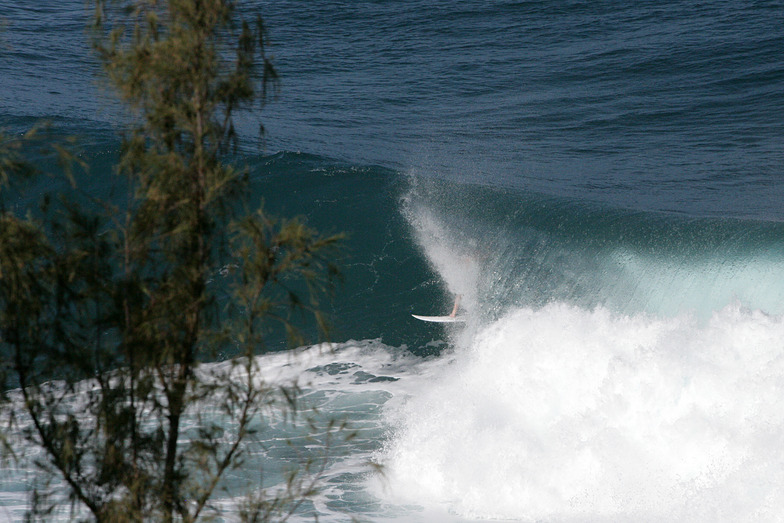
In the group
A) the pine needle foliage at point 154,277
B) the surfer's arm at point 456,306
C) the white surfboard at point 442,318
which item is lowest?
the white surfboard at point 442,318

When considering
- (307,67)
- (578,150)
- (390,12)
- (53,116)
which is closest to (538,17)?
(390,12)

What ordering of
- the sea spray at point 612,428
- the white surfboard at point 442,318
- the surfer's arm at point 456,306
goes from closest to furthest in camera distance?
the sea spray at point 612,428 < the white surfboard at point 442,318 < the surfer's arm at point 456,306

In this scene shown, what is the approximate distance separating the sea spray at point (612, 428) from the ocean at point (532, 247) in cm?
3

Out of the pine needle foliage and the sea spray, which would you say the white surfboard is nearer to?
the sea spray

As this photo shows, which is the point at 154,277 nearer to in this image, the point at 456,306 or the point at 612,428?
the point at 612,428

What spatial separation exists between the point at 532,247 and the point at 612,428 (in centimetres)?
577

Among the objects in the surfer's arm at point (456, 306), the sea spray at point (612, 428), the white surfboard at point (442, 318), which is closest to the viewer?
the sea spray at point (612, 428)

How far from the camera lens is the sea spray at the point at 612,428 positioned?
10.6m

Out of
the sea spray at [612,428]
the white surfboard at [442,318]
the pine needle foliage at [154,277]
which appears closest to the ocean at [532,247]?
the sea spray at [612,428]

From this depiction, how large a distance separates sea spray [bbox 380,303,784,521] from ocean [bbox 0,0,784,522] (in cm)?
3

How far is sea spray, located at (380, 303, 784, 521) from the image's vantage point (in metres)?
10.6

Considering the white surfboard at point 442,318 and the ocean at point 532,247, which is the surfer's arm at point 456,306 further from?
the ocean at point 532,247

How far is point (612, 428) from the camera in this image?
1159cm

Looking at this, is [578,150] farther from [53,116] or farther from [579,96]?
[53,116]
